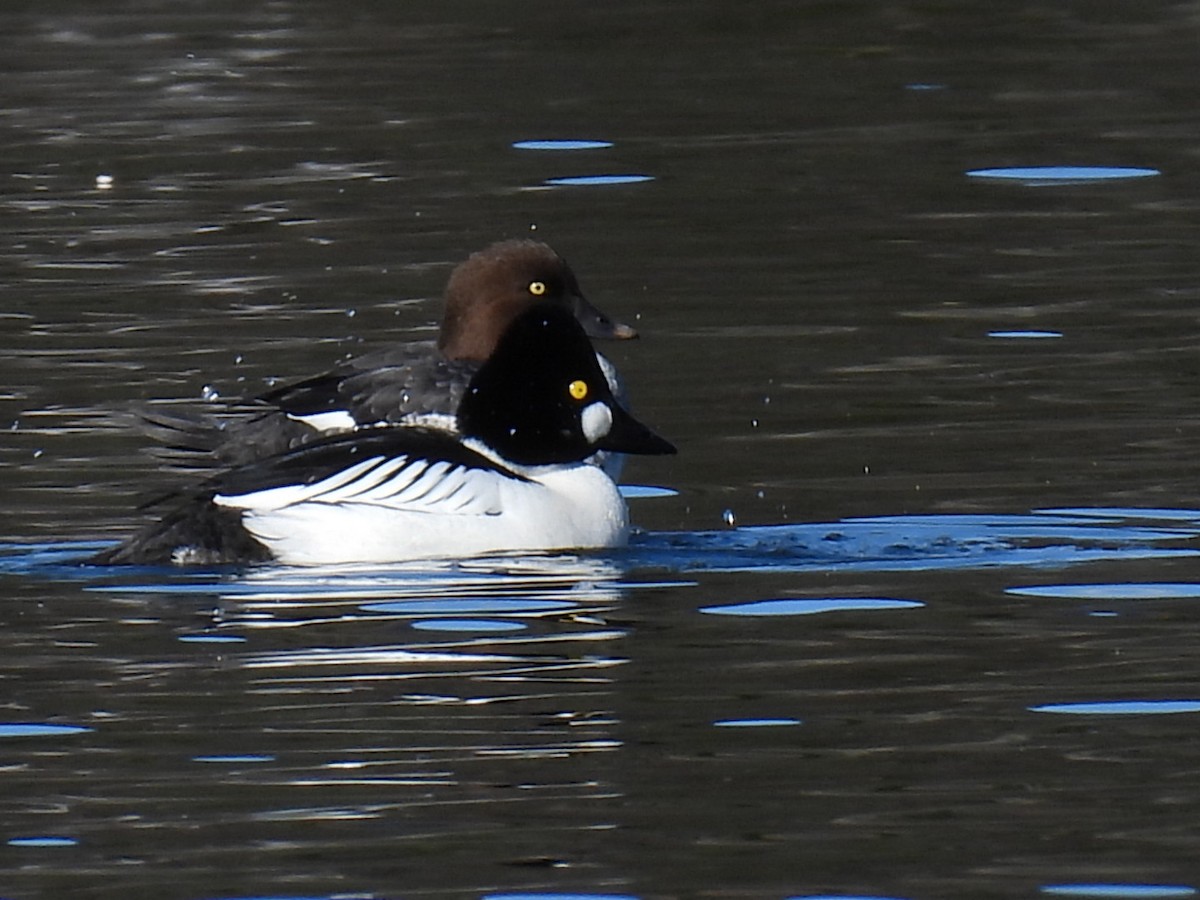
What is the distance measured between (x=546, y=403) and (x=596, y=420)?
17 cm

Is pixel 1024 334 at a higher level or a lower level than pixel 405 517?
lower

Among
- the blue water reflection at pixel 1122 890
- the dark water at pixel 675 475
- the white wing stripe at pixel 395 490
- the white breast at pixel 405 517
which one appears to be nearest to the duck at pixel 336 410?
the dark water at pixel 675 475

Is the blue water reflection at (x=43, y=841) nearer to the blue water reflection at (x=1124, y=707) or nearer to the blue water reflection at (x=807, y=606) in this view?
the blue water reflection at (x=1124, y=707)

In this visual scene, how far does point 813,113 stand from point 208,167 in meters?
3.64

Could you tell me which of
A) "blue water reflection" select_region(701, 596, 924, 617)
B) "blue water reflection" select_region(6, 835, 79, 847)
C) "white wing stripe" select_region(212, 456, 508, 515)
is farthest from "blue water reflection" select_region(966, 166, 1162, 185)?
"blue water reflection" select_region(6, 835, 79, 847)

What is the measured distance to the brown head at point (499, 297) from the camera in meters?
11.5

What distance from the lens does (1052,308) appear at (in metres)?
12.9

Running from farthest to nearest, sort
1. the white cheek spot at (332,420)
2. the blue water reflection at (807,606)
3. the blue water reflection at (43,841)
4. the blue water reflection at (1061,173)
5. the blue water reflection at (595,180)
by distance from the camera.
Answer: the blue water reflection at (595,180), the blue water reflection at (1061,173), the white cheek spot at (332,420), the blue water reflection at (807,606), the blue water reflection at (43,841)

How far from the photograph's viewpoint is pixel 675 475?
10.6 meters

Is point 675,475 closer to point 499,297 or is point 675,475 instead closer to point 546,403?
point 546,403

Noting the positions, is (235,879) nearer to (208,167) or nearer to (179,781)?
(179,781)

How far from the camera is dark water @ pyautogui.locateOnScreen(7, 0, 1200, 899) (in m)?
6.20

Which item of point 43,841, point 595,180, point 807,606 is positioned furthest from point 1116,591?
point 595,180

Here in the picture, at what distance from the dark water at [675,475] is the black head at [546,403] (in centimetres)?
41
